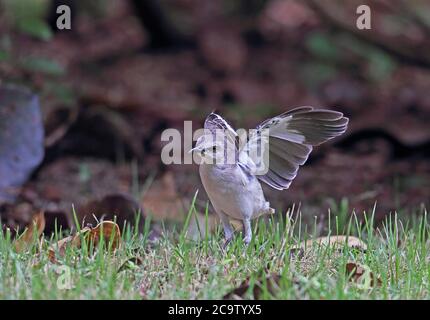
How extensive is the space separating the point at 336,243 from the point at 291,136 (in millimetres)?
554

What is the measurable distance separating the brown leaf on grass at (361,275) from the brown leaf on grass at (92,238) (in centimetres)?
106

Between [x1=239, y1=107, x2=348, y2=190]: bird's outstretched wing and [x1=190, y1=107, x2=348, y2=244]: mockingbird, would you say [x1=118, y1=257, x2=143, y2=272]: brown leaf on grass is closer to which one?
[x1=190, y1=107, x2=348, y2=244]: mockingbird

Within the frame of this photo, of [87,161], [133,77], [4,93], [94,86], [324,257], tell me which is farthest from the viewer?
[133,77]

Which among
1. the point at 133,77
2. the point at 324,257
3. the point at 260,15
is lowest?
the point at 324,257

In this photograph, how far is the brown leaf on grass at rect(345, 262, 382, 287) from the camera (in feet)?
12.0

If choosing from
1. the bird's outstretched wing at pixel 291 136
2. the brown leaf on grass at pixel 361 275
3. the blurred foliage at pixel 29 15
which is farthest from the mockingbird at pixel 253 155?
the blurred foliage at pixel 29 15

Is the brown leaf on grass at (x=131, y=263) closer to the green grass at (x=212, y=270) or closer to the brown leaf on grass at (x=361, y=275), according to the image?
the green grass at (x=212, y=270)

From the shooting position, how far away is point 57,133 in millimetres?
6855

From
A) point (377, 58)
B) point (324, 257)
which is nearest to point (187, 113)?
point (377, 58)

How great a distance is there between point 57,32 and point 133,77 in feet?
3.65

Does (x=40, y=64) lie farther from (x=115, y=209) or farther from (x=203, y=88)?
(x=203, y=88)

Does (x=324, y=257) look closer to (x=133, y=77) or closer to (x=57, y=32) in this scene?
(x=133, y=77)

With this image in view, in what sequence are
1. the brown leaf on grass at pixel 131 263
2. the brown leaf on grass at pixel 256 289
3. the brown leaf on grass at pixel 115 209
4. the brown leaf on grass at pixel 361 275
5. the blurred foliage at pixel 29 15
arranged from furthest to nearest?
1. the blurred foliage at pixel 29 15
2. the brown leaf on grass at pixel 115 209
3. the brown leaf on grass at pixel 131 263
4. the brown leaf on grass at pixel 361 275
5. the brown leaf on grass at pixel 256 289

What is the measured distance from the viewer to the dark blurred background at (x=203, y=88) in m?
6.59
